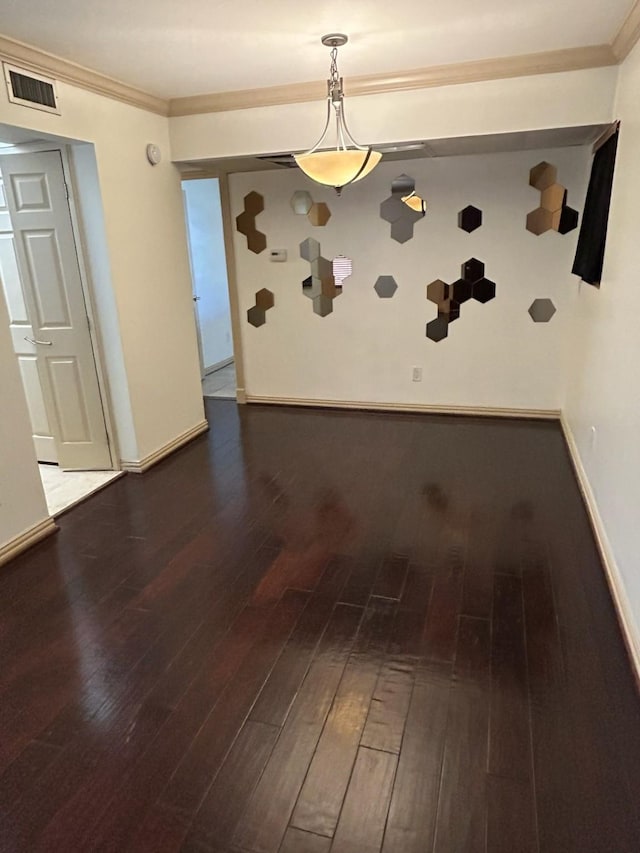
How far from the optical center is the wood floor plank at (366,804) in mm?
1412

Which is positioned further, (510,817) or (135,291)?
(135,291)

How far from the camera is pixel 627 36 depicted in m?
2.68

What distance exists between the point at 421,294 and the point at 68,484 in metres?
3.10

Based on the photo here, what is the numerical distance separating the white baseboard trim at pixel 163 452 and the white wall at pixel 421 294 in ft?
3.44

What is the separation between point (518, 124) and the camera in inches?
128

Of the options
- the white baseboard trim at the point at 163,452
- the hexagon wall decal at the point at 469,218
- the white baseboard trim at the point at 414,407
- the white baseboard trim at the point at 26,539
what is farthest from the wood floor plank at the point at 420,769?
the hexagon wall decal at the point at 469,218

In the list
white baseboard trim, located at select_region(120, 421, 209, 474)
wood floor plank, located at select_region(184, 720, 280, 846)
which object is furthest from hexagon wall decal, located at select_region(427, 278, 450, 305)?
wood floor plank, located at select_region(184, 720, 280, 846)

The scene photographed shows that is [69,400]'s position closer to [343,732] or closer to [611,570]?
[343,732]

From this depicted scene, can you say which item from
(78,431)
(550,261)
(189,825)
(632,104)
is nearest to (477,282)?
(550,261)

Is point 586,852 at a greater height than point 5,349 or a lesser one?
lesser

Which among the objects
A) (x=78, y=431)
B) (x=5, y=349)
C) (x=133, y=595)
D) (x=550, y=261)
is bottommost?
(x=133, y=595)

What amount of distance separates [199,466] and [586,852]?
10.0ft

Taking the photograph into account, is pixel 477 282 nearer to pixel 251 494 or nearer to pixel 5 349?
pixel 251 494

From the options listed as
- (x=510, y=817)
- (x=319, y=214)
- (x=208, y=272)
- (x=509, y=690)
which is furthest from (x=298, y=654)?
(x=208, y=272)
